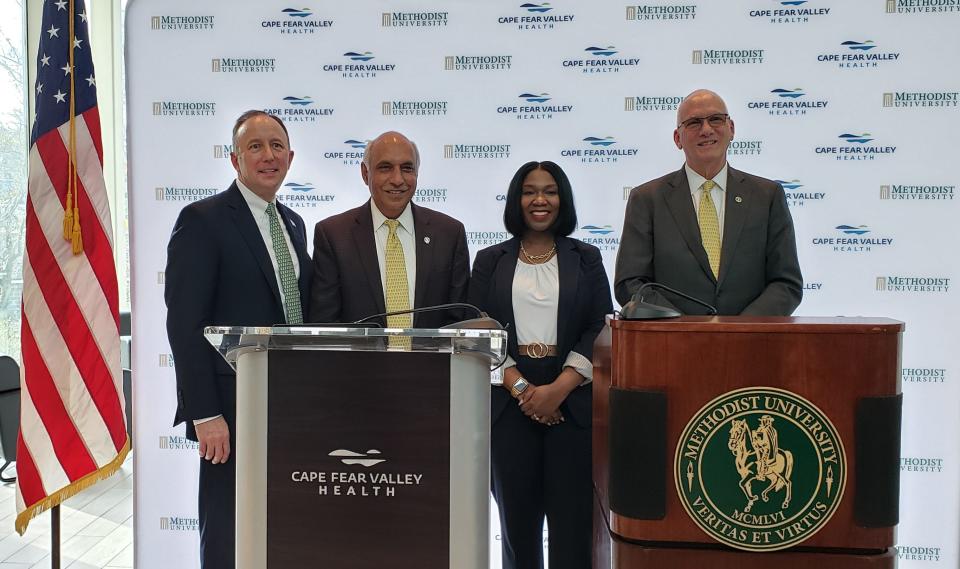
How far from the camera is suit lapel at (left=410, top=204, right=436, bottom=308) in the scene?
2295 millimetres

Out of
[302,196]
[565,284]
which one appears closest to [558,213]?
[565,284]

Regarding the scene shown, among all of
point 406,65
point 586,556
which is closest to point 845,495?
point 586,556

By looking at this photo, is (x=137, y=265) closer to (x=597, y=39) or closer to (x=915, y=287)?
(x=597, y=39)

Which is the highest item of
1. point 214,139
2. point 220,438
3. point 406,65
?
point 406,65

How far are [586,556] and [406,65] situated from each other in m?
2.21

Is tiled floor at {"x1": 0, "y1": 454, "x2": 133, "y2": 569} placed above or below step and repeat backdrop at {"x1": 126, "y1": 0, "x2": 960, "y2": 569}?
below

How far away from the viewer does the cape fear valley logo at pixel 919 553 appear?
3.12 metres

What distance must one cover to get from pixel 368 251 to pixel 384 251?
0.19 ft

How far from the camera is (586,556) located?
2.20 metres

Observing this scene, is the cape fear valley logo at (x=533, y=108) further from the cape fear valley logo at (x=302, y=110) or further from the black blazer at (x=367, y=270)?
the black blazer at (x=367, y=270)

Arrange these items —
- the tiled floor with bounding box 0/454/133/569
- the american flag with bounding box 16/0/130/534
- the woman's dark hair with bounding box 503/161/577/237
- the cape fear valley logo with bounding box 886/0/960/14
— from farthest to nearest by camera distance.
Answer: the tiled floor with bounding box 0/454/133/569 < the cape fear valley logo with bounding box 886/0/960/14 < the american flag with bounding box 16/0/130/534 < the woman's dark hair with bounding box 503/161/577/237

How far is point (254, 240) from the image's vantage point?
2271 mm

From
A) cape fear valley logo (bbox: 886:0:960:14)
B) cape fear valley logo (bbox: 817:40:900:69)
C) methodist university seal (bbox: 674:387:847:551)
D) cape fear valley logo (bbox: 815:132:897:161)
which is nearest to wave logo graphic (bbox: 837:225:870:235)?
cape fear valley logo (bbox: 815:132:897:161)

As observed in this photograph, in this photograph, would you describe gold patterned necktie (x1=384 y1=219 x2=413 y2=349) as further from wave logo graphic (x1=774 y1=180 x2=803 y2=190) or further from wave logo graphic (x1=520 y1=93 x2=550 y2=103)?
wave logo graphic (x1=774 y1=180 x2=803 y2=190)
